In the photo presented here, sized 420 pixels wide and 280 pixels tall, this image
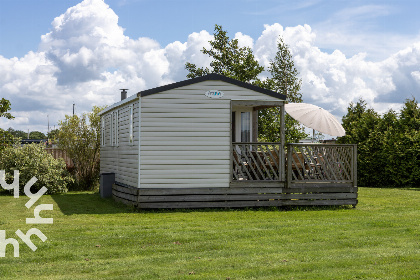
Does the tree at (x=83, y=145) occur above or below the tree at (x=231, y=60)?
below

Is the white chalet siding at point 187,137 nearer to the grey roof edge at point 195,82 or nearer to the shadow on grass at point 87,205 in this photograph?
the grey roof edge at point 195,82

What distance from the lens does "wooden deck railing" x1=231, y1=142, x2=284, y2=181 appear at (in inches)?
473

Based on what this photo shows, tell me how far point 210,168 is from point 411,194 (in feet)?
25.1

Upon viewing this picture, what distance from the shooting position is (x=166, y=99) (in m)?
11.7

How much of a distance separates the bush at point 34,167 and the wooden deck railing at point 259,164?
7.19 meters

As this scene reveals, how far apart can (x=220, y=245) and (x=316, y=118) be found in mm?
6092

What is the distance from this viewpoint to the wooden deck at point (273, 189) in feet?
38.7

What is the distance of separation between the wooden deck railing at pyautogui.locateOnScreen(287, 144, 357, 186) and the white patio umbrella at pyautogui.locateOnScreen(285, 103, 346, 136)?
45 centimetres

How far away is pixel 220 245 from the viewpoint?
7598mm

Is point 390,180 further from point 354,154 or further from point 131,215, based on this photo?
point 131,215

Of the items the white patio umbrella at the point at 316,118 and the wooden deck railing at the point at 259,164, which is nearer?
the wooden deck railing at the point at 259,164

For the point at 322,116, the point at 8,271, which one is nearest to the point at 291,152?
the point at 322,116

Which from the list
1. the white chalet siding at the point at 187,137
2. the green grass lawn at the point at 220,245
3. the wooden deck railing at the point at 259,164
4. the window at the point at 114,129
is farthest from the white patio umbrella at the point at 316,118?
the window at the point at 114,129

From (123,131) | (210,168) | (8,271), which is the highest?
(123,131)
